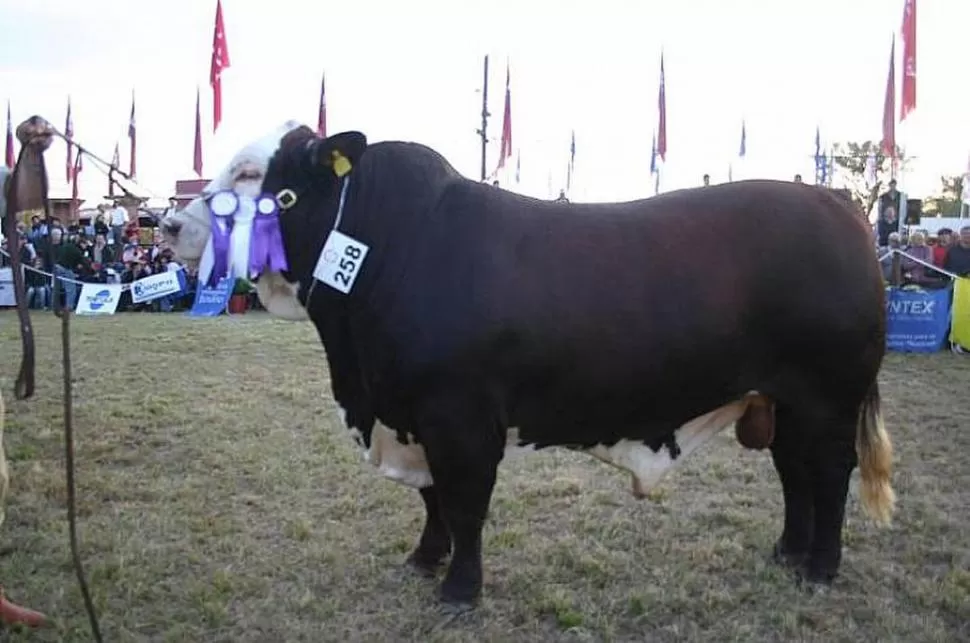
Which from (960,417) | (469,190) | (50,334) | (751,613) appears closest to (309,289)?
(469,190)

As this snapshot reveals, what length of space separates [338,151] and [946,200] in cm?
6296

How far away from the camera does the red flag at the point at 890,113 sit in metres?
19.9

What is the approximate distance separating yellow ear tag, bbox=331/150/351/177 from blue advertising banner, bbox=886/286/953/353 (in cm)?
986

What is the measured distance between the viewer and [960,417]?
7.31 meters

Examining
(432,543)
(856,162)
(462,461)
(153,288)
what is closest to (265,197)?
(462,461)

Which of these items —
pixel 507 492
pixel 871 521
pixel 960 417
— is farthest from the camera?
pixel 960 417

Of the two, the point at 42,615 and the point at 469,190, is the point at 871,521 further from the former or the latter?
the point at 42,615

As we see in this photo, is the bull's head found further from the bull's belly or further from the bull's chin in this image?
the bull's belly

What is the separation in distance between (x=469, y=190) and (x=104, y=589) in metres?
2.25

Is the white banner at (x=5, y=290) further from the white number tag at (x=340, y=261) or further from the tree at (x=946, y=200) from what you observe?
the tree at (x=946, y=200)

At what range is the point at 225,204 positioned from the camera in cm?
340

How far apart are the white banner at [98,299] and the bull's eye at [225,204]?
48.8ft

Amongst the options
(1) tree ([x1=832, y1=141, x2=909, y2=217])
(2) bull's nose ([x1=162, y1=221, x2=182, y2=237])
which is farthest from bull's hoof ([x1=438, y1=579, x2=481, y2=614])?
(1) tree ([x1=832, y1=141, x2=909, y2=217])

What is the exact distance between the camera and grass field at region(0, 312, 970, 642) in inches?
141
